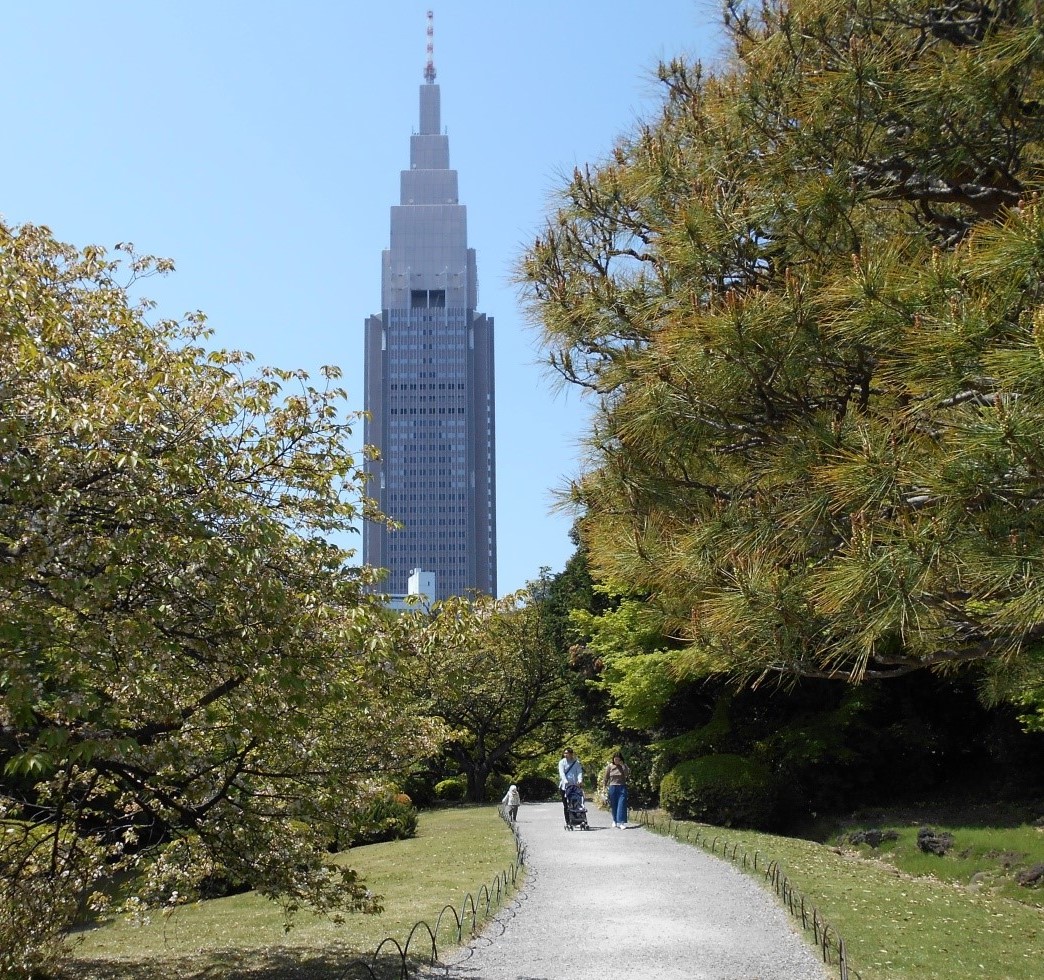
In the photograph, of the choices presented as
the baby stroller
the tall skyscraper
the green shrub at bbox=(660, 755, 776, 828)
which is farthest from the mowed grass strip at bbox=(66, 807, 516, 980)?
the tall skyscraper

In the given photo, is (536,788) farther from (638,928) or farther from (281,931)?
(638,928)

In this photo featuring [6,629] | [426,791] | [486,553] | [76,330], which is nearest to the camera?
[6,629]

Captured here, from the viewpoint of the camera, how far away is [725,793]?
18422mm

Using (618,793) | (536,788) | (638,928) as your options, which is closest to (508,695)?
(536,788)

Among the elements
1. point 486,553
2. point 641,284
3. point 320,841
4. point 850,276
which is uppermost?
point 486,553

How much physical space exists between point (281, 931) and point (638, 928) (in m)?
4.37

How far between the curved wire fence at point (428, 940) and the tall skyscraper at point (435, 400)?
119159 millimetres

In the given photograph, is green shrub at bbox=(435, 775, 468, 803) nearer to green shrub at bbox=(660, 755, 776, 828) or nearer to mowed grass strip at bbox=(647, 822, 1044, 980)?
green shrub at bbox=(660, 755, 776, 828)

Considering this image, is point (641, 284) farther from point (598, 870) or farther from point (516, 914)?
point (598, 870)

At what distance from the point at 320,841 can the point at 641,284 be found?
17.9 ft

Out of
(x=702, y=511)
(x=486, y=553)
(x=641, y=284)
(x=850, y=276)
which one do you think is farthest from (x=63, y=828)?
(x=486, y=553)

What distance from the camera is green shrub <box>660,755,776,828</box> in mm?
18359

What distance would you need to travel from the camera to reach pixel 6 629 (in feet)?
14.7

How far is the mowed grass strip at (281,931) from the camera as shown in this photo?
907cm
